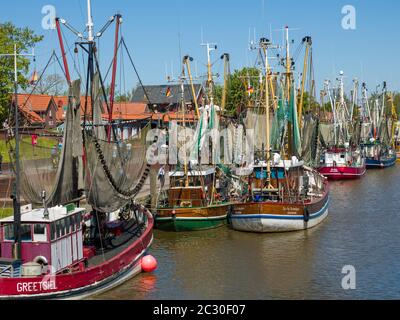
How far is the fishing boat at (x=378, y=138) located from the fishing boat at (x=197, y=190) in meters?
51.5

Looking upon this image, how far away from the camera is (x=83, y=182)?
29250 mm

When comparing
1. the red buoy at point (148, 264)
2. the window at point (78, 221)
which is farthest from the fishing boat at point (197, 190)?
the window at point (78, 221)

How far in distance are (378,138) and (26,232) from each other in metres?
85.9

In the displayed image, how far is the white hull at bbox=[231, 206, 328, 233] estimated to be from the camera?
132 feet

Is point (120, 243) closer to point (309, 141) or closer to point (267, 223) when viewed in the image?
point (267, 223)

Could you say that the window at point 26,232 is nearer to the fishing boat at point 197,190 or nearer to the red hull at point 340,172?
the fishing boat at point 197,190

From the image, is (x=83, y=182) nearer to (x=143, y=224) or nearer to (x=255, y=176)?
(x=143, y=224)

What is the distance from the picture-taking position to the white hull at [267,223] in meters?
40.1

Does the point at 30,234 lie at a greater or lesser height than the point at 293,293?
greater

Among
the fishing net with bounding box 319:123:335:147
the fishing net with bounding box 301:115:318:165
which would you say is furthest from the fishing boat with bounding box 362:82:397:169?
the fishing net with bounding box 301:115:318:165

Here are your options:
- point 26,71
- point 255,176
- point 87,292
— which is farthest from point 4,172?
point 87,292
